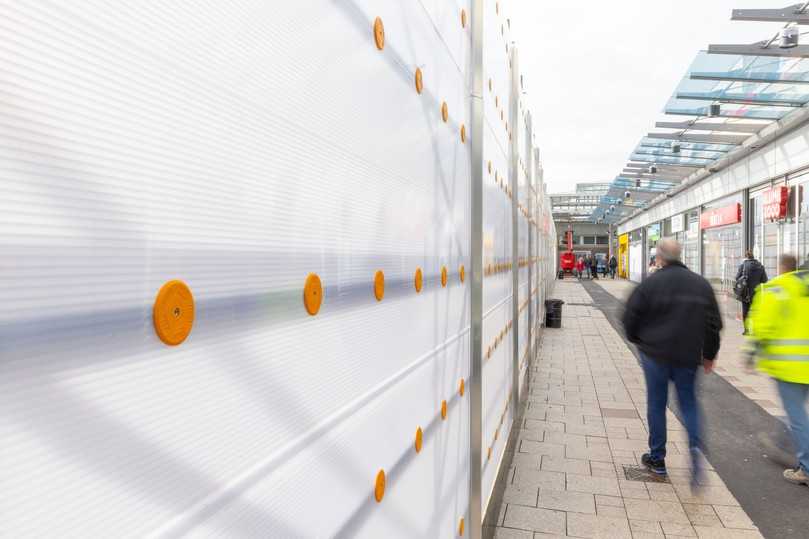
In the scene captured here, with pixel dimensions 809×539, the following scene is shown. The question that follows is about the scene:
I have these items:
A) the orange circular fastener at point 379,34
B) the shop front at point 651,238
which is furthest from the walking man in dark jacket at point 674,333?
the shop front at point 651,238

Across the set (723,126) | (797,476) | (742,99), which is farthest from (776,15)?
(797,476)

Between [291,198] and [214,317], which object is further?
[291,198]

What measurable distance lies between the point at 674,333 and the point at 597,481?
1.31m

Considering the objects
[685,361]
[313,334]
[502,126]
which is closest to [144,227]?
[313,334]

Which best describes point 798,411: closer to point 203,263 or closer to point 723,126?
point 203,263

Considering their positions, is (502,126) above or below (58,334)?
above

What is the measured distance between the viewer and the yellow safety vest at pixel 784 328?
4191 millimetres

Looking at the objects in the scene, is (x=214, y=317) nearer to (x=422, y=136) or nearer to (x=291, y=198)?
(x=291, y=198)

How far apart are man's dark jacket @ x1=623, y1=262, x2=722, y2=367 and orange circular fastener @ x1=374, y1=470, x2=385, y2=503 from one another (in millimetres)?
3536

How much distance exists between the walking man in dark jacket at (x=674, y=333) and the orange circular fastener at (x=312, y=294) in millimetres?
3912

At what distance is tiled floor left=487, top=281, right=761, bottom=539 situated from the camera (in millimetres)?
3801

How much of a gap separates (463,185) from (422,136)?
697mm

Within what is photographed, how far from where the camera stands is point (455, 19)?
2330mm

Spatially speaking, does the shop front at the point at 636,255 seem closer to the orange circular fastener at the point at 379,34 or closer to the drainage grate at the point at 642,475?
the drainage grate at the point at 642,475
